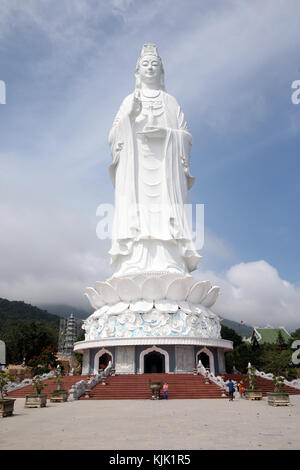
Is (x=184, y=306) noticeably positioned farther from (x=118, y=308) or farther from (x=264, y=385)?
(x=264, y=385)

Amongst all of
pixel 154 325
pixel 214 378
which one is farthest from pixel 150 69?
pixel 214 378

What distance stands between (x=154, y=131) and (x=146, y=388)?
16276 mm

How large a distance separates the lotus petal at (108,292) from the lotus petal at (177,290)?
3.13 m

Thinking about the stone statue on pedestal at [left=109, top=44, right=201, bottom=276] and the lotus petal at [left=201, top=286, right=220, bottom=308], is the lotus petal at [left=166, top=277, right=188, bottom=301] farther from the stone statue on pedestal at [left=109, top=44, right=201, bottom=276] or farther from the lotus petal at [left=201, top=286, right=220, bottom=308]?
the lotus petal at [left=201, top=286, right=220, bottom=308]

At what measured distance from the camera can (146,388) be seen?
16.7 meters

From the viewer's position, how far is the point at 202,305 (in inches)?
953

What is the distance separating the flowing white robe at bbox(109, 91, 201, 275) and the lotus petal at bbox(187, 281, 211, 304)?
1.58 m

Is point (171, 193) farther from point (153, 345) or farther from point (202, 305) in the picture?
point (153, 345)

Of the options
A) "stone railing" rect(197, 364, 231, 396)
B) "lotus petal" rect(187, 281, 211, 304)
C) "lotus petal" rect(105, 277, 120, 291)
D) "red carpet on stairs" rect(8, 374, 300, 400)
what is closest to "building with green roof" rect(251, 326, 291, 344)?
"lotus petal" rect(187, 281, 211, 304)

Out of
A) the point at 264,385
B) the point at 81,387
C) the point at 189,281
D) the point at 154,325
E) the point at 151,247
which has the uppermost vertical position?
the point at 151,247

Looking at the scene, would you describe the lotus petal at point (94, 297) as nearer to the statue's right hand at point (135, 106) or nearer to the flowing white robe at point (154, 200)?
the flowing white robe at point (154, 200)

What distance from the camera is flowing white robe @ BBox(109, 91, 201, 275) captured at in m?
24.5
